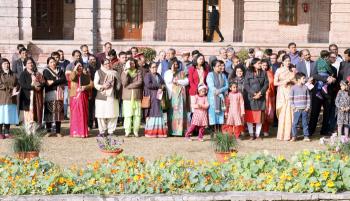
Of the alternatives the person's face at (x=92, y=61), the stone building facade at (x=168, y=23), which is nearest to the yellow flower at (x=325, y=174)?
the person's face at (x=92, y=61)

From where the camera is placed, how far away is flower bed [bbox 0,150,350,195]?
10562 millimetres

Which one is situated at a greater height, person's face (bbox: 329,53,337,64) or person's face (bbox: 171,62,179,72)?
person's face (bbox: 329,53,337,64)

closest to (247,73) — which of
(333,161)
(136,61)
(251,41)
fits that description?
(136,61)

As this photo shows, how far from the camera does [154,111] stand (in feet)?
59.6

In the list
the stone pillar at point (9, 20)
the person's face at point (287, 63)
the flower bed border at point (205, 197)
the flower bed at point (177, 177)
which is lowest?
the flower bed border at point (205, 197)

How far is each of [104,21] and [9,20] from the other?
11.2ft

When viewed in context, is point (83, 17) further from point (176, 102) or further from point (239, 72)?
point (239, 72)

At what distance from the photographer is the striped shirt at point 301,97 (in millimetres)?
17922

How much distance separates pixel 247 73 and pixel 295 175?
747cm


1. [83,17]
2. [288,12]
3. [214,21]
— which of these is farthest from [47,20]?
[288,12]

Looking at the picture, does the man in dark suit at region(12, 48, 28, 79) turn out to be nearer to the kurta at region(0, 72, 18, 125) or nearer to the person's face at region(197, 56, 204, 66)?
the kurta at region(0, 72, 18, 125)

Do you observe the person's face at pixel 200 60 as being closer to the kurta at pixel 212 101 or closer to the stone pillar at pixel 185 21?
the kurta at pixel 212 101

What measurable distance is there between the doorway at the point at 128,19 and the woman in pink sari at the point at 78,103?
Result: 15572 millimetres

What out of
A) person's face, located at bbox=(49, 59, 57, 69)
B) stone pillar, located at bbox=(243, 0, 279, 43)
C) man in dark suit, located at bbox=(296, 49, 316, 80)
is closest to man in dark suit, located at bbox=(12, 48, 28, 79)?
person's face, located at bbox=(49, 59, 57, 69)
